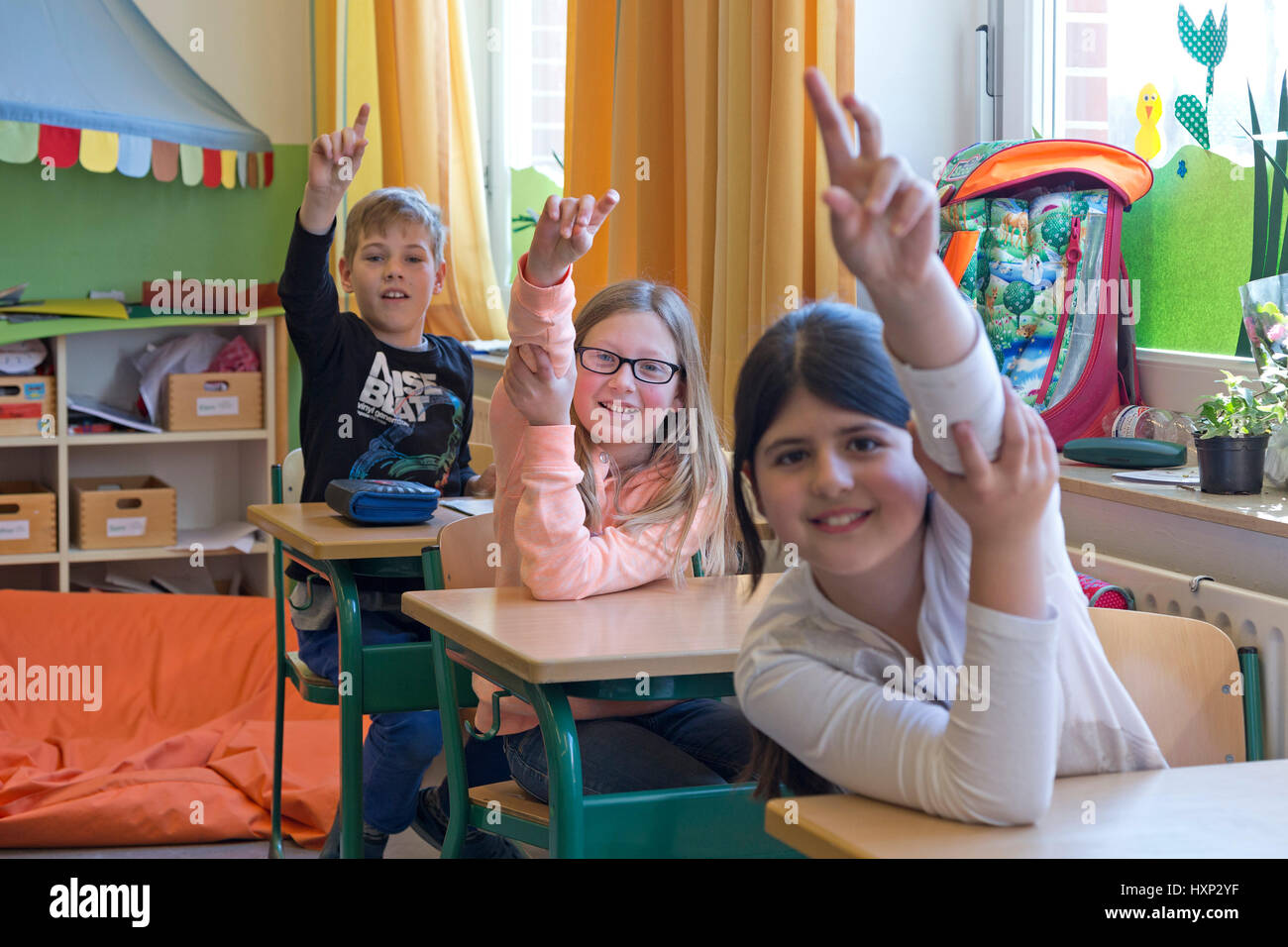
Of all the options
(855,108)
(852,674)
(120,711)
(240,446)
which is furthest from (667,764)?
(240,446)

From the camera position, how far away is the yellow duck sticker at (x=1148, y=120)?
241 cm

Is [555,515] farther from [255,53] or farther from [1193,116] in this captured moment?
[255,53]

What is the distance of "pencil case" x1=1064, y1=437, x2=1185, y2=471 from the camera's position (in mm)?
2115

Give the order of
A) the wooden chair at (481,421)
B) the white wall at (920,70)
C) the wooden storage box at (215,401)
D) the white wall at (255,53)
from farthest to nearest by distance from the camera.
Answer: the white wall at (255,53), the wooden storage box at (215,401), the wooden chair at (481,421), the white wall at (920,70)

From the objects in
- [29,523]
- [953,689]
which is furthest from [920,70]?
[29,523]

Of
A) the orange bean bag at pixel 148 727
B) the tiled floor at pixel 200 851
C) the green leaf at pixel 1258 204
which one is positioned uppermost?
the green leaf at pixel 1258 204

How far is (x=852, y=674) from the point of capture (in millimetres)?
1080

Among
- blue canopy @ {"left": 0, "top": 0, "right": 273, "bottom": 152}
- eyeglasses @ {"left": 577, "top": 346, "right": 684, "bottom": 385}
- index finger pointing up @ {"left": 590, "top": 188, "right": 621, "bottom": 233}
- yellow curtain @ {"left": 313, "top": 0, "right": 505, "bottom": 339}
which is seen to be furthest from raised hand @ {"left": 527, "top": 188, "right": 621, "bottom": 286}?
blue canopy @ {"left": 0, "top": 0, "right": 273, "bottom": 152}

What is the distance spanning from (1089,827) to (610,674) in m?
0.65

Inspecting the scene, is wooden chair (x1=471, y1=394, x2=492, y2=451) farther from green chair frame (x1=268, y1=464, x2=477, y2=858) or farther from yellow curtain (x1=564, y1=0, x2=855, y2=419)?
green chair frame (x1=268, y1=464, x2=477, y2=858)

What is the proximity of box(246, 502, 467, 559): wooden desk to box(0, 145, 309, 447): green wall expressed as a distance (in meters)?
2.26

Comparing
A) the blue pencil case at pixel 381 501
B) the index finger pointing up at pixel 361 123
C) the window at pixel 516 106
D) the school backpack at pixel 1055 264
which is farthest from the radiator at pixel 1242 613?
the window at pixel 516 106

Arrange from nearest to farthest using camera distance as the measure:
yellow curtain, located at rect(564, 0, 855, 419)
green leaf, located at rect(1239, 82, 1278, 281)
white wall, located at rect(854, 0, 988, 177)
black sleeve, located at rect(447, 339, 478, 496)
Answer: green leaf, located at rect(1239, 82, 1278, 281)
yellow curtain, located at rect(564, 0, 855, 419)
white wall, located at rect(854, 0, 988, 177)
black sleeve, located at rect(447, 339, 478, 496)

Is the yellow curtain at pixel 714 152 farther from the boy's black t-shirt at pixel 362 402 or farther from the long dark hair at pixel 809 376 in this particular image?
the long dark hair at pixel 809 376
